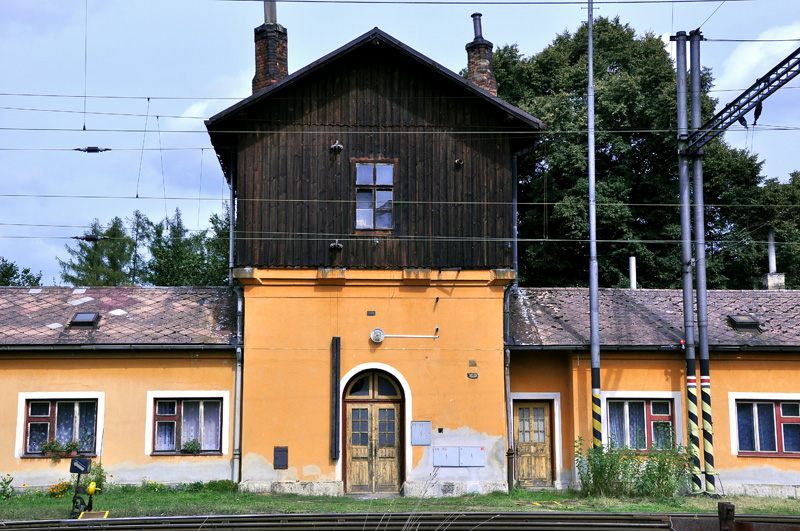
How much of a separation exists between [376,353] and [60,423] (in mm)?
7185

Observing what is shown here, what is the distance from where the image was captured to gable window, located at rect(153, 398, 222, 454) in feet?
59.3

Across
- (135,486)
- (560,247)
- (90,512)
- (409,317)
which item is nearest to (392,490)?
(409,317)

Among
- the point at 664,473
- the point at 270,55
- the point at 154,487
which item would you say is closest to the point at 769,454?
the point at 664,473

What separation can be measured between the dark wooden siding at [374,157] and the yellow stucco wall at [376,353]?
0.54m

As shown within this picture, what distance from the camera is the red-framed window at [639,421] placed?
1862cm

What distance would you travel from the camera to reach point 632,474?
55.6 ft

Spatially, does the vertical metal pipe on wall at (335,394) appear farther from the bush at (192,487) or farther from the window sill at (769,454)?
the window sill at (769,454)

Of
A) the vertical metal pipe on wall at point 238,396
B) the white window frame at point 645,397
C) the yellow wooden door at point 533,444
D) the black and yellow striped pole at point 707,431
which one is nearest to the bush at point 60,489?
the vertical metal pipe on wall at point 238,396

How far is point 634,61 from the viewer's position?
3291cm

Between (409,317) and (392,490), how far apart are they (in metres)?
3.76

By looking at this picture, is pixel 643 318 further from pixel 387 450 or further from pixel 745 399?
pixel 387 450

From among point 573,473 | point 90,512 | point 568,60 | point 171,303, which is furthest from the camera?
point 568,60

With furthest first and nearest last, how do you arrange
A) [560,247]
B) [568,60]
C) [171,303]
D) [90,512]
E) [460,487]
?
1. [568,60]
2. [560,247]
3. [171,303]
4. [460,487]
5. [90,512]

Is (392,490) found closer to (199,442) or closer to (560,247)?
(199,442)
